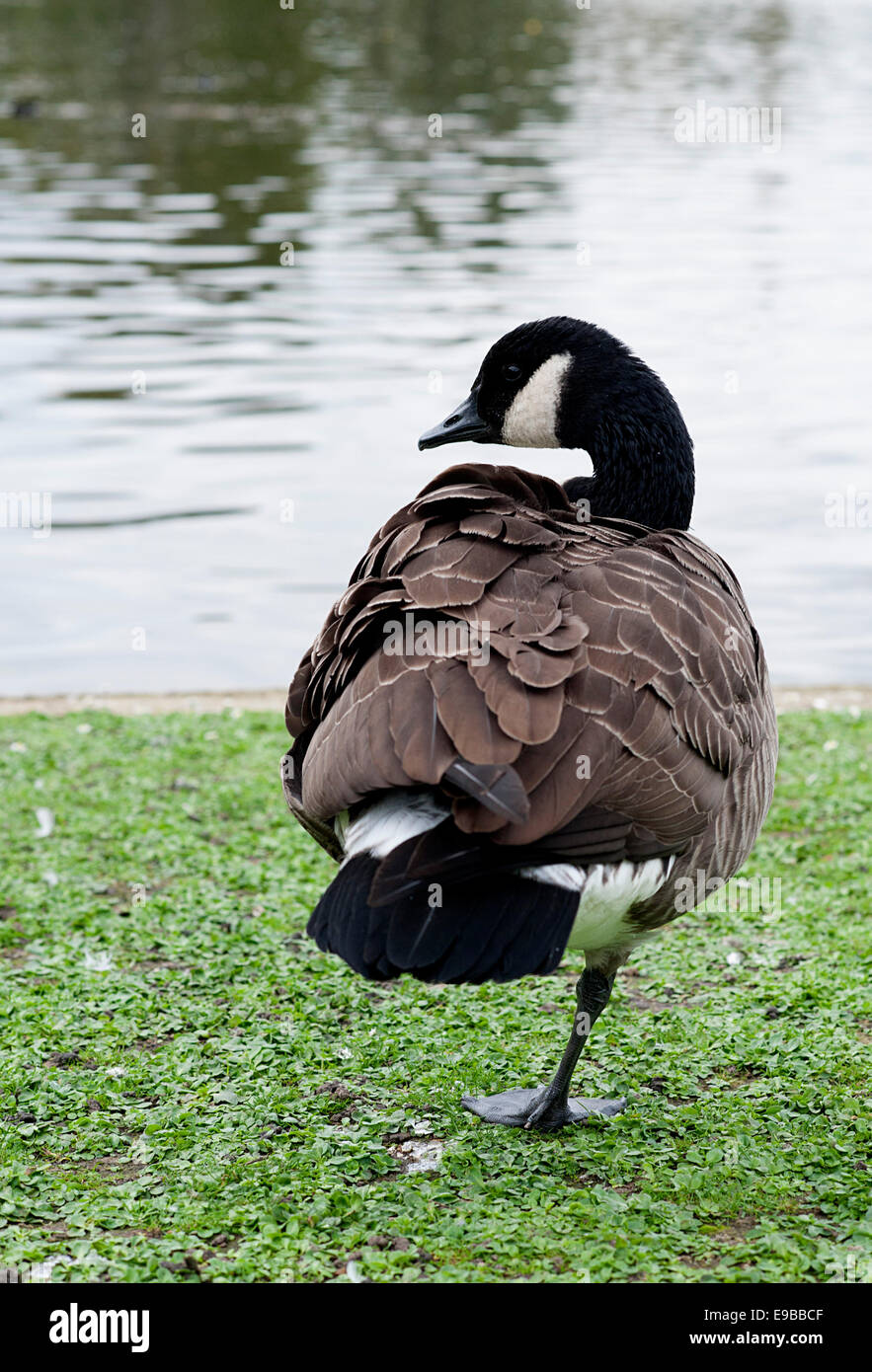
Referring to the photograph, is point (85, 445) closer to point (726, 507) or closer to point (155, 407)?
point (155, 407)

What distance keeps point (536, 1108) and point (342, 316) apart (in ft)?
50.4

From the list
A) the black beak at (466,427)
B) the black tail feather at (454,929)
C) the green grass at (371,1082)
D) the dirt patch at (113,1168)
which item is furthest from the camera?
the black beak at (466,427)

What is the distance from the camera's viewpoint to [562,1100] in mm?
4402

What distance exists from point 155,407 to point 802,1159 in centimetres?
1217

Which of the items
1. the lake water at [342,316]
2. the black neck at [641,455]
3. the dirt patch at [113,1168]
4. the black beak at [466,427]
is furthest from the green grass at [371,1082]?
the lake water at [342,316]

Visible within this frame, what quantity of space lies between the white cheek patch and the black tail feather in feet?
6.52

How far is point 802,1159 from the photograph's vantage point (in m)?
4.15

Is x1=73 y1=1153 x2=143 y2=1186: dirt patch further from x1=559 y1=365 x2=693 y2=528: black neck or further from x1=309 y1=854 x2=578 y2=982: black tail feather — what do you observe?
x1=559 y1=365 x2=693 y2=528: black neck

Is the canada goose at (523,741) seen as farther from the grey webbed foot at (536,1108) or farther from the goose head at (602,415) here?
the goose head at (602,415)

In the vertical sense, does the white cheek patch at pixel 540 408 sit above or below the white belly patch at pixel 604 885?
above

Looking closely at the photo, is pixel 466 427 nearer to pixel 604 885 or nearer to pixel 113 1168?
pixel 604 885

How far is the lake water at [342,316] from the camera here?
1116cm

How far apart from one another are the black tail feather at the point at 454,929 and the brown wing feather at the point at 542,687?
0.52 ft

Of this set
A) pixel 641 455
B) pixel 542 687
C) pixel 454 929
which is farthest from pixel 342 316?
pixel 454 929
